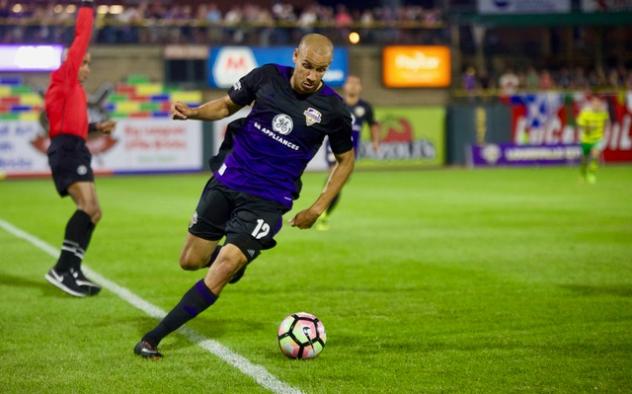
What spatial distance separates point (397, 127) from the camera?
41.0 m

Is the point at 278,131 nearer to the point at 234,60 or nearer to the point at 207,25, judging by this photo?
the point at 234,60

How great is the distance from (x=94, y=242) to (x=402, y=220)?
18.9 feet

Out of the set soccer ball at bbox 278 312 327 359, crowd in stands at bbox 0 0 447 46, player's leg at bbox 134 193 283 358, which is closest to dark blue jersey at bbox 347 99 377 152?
player's leg at bbox 134 193 283 358

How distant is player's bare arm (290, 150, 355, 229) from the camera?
285 inches

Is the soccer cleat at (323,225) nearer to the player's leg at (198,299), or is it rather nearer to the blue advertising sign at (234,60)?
the player's leg at (198,299)

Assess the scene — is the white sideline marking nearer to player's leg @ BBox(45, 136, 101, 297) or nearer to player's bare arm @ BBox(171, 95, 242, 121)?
player's leg @ BBox(45, 136, 101, 297)

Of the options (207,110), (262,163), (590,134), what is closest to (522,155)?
(590,134)

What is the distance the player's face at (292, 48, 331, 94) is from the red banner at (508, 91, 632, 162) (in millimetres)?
34933

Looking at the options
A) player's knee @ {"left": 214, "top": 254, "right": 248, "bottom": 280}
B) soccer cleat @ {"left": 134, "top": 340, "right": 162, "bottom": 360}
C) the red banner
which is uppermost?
player's knee @ {"left": 214, "top": 254, "right": 248, "bottom": 280}

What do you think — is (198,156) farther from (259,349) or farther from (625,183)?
(259,349)

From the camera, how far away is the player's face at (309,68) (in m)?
7.01

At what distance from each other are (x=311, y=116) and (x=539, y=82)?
3847 centimetres

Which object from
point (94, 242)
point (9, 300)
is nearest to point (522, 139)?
point (94, 242)

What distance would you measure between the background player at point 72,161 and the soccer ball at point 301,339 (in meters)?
3.37
